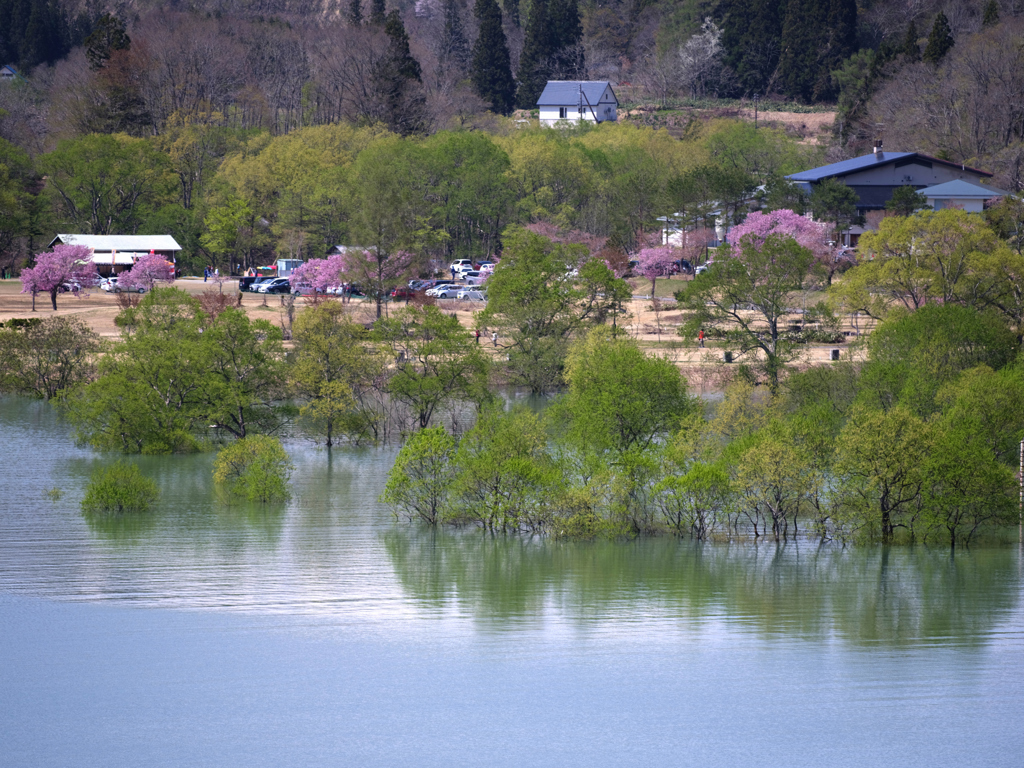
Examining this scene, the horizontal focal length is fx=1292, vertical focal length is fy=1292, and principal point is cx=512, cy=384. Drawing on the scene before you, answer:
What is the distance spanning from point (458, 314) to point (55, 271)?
24.6m

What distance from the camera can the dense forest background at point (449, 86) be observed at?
91.5m

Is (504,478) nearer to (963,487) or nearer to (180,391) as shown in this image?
(963,487)

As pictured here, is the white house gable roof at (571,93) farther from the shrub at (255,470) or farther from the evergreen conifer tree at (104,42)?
the shrub at (255,470)

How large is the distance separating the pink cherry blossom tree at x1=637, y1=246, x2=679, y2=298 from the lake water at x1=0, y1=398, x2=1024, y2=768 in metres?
50.8

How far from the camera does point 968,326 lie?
40156 millimetres

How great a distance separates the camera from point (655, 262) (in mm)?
81562

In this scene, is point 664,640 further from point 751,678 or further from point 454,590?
point 454,590

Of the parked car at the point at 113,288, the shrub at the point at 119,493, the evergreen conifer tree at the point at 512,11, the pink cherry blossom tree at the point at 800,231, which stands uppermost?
the evergreen conifer tree at the point at 512,11

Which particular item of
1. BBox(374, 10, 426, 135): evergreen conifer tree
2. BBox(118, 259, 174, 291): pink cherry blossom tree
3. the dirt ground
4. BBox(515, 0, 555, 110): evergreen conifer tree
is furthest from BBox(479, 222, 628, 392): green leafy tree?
BBox(515, 0, 555, 110): evergreen conifer tree

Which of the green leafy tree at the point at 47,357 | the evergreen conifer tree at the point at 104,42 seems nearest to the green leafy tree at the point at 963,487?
the green leafy tree at the point at 47,357

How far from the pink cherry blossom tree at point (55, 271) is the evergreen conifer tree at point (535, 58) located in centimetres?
6566

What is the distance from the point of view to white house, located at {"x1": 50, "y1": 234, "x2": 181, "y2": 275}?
87.6m

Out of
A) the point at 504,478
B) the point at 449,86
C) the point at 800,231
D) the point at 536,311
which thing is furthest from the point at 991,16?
the point at 504,478

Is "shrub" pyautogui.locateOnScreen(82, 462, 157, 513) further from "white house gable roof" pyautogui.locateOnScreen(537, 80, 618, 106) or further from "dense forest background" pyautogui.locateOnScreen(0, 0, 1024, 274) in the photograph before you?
"white house gable roof" pyautogui.locateOnScreen(537, 80, 618, 106)
